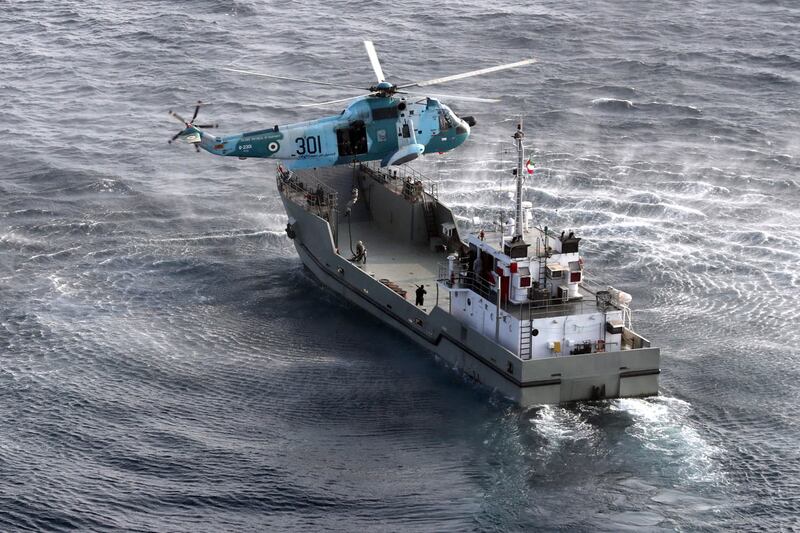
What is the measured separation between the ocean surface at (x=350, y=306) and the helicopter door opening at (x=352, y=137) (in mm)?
5073

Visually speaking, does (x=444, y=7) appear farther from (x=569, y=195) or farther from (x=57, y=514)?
(x=57, y=514)

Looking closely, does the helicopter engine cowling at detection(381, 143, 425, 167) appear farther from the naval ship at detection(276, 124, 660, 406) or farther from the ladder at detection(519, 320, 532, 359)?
the ladder at detection(519, 320, 532, 359)

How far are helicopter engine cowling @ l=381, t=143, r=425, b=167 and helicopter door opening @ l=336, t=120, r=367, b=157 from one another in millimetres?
1360

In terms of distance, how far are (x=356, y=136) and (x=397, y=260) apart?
222 inches

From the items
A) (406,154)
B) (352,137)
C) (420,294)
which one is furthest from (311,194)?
(420,294)

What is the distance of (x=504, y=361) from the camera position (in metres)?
41.4

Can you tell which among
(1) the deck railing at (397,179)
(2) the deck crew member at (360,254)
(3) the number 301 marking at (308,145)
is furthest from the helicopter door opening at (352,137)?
(2) the deck crew member at (360,254)

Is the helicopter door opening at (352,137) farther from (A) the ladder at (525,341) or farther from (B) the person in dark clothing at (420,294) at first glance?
(A) the ladder at (525,341)

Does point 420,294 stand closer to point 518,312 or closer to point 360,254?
point 360,254

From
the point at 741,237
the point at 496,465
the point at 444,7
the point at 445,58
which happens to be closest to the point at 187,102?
the point at 445,58

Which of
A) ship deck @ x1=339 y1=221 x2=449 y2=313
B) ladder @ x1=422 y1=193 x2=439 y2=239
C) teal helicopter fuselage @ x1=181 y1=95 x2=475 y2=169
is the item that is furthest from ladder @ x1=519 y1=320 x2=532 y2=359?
teal helicopter fuselage @ x1=181 y1=95 x2=475 y2=169

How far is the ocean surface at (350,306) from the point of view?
3672cm

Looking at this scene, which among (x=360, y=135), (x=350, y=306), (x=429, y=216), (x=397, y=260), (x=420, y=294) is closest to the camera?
(x=420, y=294)

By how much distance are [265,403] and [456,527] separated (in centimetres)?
912
